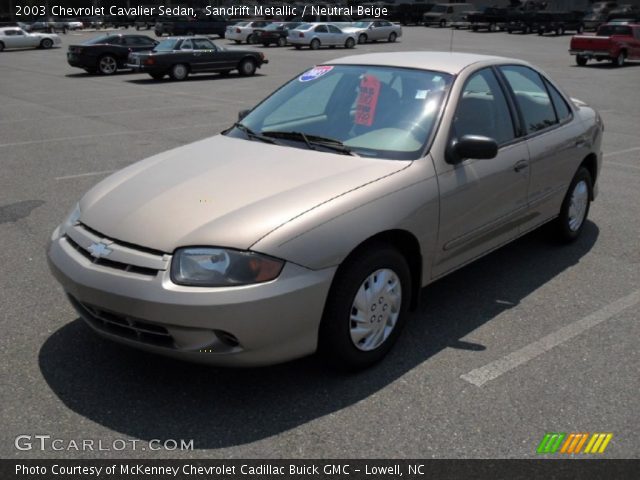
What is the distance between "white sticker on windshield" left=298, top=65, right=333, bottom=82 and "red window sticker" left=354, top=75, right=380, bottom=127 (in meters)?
0.42

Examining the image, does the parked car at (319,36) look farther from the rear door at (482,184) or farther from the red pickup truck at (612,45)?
the rear door at (482,184)

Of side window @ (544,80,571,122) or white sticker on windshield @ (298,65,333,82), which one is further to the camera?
side window @ (544,80,571,122)

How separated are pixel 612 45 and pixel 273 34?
20015 mm

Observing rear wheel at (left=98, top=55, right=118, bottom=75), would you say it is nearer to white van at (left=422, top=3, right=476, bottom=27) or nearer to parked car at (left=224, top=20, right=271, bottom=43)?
parked car at (left=224, top=20, right=271, bottom=43)

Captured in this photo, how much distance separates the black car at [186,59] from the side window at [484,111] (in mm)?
18135

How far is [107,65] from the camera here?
2372 centimetres

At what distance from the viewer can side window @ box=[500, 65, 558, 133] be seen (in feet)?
15.9

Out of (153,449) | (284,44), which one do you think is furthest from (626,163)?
(284,44)

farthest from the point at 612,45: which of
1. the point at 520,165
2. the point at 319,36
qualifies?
the point at 520,165

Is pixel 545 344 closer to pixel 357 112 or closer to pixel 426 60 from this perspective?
pixel 357 112

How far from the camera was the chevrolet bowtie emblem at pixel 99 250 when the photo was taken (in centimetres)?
325

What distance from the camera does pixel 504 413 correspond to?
10.7 feet

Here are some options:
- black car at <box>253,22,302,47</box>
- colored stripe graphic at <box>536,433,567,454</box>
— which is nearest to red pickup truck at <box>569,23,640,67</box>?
black car at <box>253,22,302,47</box>
